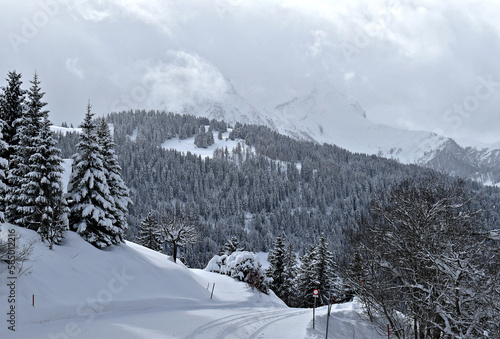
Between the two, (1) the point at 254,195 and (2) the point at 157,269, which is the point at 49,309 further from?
(1) the point at 254,195

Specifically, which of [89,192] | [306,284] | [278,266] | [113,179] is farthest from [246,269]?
[89,192]

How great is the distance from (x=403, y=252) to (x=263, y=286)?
2779 centimetres

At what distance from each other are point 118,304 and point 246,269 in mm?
24044

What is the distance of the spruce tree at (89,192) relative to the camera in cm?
2750

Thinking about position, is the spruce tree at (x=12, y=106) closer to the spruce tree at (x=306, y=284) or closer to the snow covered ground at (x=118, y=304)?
the snow covered ground at (x=118, y=304)

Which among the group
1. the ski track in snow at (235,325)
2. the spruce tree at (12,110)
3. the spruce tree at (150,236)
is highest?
the spruce tree at (12,110)

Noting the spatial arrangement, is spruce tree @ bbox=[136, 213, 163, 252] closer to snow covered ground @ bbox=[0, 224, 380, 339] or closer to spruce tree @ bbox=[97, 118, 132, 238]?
snow covered ground @ bbox=[0, 224, 380, 339]

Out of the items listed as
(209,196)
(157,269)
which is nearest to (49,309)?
(157,269)

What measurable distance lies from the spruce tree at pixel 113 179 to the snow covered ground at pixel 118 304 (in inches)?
108

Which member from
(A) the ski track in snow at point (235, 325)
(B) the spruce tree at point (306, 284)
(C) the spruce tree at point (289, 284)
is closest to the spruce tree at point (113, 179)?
(A) the ski track in snow at point (235, 325)

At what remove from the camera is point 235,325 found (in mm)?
21672

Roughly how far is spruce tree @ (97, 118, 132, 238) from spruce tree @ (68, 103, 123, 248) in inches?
74.2

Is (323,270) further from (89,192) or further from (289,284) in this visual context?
(89,192)

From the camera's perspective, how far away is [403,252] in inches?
643
